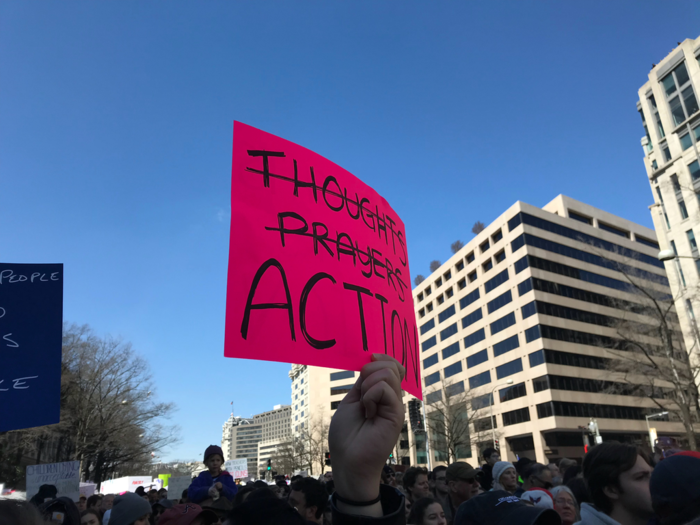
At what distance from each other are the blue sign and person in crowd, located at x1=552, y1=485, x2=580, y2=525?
201 inches

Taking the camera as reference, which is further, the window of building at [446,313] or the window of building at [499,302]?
the window of building at [446,313]

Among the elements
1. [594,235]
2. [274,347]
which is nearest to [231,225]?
[274,347]

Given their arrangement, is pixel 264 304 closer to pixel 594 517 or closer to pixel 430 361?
pixel 594 517

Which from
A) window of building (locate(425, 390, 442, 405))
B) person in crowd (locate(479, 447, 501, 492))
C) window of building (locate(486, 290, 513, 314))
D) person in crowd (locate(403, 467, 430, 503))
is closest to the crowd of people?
person in crowd (locate(403, 467, 430, 503))

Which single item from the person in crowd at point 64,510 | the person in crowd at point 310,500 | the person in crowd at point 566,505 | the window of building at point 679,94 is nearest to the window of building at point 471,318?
the window of building at point 679,94

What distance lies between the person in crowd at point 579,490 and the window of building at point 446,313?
6184 centimetres

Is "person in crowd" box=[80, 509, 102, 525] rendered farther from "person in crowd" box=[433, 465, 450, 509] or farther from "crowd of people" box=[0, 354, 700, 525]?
"person in crowd" box=[433, 465, 450, 509]

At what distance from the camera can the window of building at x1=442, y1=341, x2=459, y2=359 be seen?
63.6m

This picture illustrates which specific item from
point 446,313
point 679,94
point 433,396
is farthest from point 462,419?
point 679,94

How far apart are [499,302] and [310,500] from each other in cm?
5394

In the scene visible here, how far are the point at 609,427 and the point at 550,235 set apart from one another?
20458 millimetres

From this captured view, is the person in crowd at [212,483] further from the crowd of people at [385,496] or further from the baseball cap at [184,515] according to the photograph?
the baseball cap at [184,515]

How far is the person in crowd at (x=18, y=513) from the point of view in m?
1.15

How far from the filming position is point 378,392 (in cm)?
173
